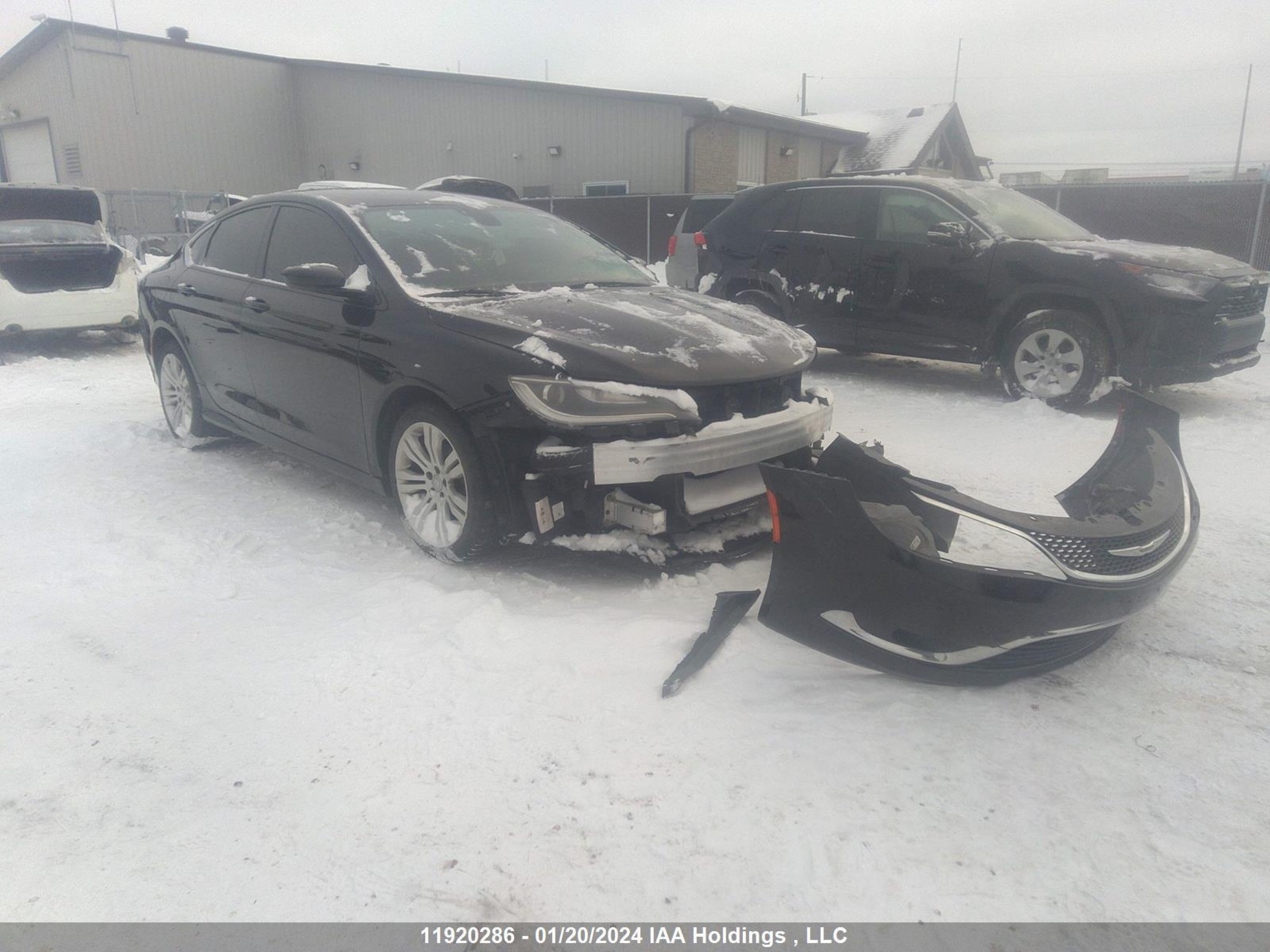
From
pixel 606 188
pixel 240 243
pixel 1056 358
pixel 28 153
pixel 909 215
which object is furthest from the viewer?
pixel 28 153

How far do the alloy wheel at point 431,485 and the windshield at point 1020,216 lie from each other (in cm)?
522

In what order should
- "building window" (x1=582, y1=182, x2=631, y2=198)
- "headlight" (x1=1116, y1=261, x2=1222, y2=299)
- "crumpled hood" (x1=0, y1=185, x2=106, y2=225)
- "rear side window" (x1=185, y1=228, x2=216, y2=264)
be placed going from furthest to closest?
"building window" (x1=582, y1=182, x2=631, y2=198) → "crumpled hood" (x1=0, y1=185, x2=106, y2=225) → "headlight" (x1=1116, y1=261, x2=1222, y2=299) → "rear side window" (x1=185, y1=228, x2=216, y2=264)

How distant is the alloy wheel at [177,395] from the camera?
5.73 m

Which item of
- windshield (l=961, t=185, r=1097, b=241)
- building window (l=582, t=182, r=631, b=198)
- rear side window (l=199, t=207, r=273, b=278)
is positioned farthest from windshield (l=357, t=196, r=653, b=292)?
building window (l=582, t=182, r=631, b=198)

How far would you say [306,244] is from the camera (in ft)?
14.9

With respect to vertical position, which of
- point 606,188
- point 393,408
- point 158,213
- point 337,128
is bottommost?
point 393,408

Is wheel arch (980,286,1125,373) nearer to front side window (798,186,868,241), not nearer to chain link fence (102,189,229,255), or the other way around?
front side window (798,186,868,241)

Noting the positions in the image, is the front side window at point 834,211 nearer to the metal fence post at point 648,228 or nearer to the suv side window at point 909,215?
the suv side window at point 909,215

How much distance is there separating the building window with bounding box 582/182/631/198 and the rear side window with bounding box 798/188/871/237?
1498 cm

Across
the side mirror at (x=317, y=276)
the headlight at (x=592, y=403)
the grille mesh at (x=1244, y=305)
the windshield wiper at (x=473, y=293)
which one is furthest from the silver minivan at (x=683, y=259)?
the headlight at (x=592, y=403)

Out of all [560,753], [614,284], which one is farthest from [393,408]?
[560,753]

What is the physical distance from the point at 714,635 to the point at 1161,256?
521cm

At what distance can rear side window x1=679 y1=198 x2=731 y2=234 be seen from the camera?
10828 mm

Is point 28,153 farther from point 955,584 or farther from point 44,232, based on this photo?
point 955,584
